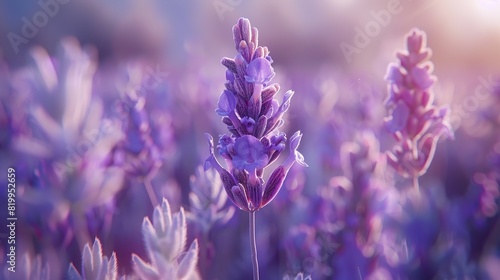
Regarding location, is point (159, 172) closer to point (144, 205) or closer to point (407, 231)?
point (144, 205)

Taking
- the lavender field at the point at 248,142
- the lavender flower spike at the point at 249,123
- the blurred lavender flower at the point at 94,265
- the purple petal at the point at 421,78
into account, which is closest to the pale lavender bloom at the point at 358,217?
the lavender field at the point at 248,142

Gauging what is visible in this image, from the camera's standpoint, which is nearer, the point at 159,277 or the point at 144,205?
the point at 159,277

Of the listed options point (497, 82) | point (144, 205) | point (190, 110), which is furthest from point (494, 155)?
point (144, 205)

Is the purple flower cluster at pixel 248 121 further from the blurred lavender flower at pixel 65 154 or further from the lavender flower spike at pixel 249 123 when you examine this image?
the blurred lavender flower at pixel 65 154

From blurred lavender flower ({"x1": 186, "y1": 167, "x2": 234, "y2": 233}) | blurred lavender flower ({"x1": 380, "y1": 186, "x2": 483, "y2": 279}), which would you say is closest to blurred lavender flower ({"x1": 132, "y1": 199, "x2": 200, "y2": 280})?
blurred lavender flower ({"x1": 186, "y1": 167, "x2": 234, "y2": 233})

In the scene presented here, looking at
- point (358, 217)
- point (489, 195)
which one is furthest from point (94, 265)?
point (489, 195)

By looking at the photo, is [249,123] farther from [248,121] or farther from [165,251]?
[165,251]

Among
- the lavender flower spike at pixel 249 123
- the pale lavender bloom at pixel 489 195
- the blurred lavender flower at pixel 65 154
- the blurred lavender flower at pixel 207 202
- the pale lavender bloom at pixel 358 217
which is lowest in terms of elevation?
the pale lavender bloom at pixel 489 195
